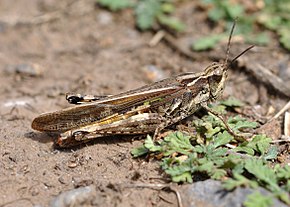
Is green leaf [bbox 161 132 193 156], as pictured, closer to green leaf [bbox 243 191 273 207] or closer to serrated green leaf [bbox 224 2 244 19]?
green leaf [bbox 243 191 273 207]

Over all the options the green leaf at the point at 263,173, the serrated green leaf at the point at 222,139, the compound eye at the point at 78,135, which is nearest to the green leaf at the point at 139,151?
the compound eye at the point at 78,135

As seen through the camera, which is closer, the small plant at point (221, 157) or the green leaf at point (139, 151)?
the small plant at point (221, 157)

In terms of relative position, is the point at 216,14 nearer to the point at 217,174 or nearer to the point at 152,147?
the point at 152,147

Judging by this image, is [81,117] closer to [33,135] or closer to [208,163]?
[33,135]

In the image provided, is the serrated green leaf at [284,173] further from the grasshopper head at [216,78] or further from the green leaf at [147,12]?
the green leaf at [147,12]

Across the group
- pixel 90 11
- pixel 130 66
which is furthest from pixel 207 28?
pixel 90 11

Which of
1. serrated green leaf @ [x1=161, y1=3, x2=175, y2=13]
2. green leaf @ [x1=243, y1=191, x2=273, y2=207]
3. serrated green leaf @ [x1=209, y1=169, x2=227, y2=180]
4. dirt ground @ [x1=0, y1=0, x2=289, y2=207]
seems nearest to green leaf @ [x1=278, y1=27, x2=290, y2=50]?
dirt ground @ [x1=0, y1=0, x2=289, y2=207]

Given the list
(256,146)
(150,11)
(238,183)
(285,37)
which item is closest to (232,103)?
(256,146)

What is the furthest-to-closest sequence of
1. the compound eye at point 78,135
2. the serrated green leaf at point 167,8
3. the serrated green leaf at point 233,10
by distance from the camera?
the serrated green leaf at point 167,8 < the serrated green leaf at point 233,10 < the compound eye at point 78,135
